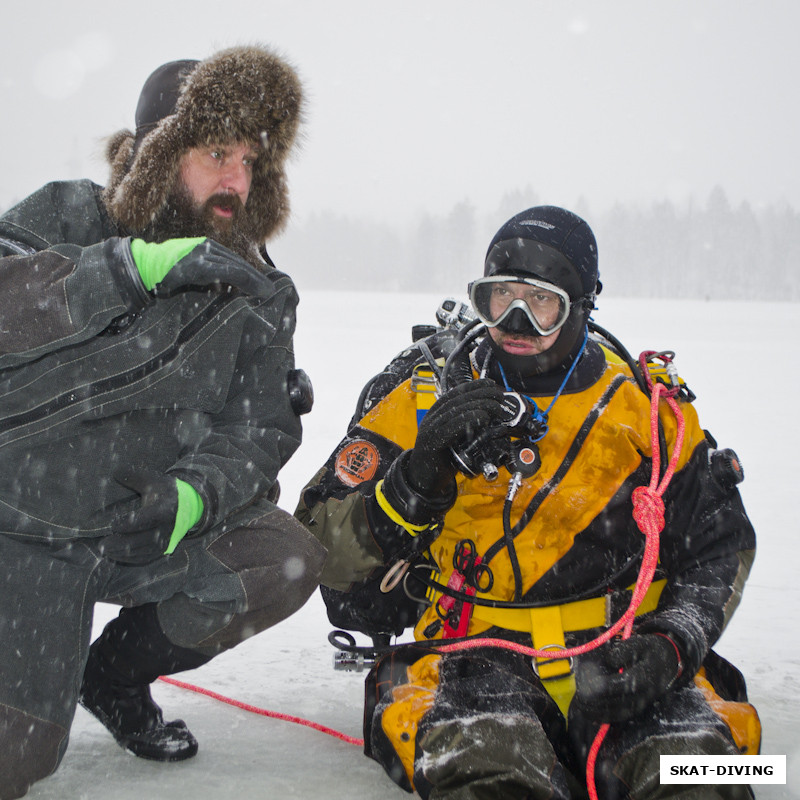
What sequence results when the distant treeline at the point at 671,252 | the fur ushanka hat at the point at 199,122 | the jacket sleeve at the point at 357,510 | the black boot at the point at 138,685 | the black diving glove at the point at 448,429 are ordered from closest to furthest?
the black diving glove at the point at 448,429, the black boot at the point at 138,685, the jacket sleeve at the point at 357,510, the fur ushanka hat at the point at 199,122, the distant treeline at the point at 671,252

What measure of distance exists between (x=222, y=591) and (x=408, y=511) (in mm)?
542

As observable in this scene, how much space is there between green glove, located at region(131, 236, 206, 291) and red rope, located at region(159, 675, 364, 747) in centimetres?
133

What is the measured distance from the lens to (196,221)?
8.16 feet

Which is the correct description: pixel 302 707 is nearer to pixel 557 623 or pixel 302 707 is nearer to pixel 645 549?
pixel 557 623

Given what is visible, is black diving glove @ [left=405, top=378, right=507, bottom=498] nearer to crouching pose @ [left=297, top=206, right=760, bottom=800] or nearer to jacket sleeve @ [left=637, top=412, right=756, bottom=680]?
crouching pose @ [left=297, top=206, right=760, bottom=800]

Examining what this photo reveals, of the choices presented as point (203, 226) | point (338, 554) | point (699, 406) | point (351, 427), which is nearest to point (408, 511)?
point (338, 554)

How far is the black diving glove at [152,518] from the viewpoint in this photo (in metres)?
2.00

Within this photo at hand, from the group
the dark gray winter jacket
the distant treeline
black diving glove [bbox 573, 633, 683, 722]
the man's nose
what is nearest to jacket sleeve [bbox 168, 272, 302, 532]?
the dark gray winter jacket

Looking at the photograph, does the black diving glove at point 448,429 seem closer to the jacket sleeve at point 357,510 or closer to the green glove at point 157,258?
the jacket sleeve at point 357,510

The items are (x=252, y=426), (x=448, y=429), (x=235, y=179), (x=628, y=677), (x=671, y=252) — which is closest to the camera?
(x=628, y=677)

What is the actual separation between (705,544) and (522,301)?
32.6 inches

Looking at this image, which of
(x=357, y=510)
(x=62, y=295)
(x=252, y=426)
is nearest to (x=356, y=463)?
(x=357, y=510)

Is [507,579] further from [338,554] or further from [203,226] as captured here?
[203,226]

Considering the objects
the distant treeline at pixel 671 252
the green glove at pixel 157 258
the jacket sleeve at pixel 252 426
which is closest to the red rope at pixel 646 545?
the jacket sleeve at pixel 252 426
